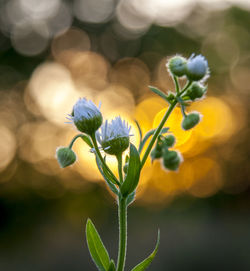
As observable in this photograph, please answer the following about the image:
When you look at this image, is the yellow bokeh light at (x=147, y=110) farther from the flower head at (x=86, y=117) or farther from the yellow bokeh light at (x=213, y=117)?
the flower head at (x=86, y=117)

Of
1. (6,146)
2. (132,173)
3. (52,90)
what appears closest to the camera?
(132,173)

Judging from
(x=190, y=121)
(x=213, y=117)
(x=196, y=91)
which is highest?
(x=196, y=91)

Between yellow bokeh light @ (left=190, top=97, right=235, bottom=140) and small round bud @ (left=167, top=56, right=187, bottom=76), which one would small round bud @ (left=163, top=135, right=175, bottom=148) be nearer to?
small round bud @ (left=167, top=56, right=187, bottom=76)

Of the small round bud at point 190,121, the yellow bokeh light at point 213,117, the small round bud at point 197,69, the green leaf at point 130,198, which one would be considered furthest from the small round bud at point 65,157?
the yellow bokeh light at point 213,117

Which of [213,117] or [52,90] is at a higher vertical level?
[213,117]

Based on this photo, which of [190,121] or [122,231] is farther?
[190,121]

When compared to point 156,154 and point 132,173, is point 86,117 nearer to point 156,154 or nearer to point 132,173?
point 132,173

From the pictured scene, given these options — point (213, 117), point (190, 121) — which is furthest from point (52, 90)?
point (190, 121)
